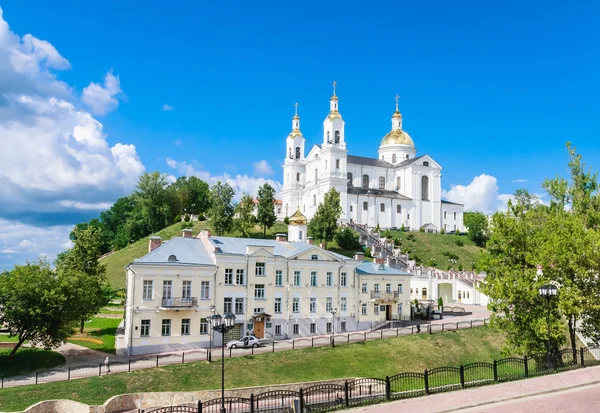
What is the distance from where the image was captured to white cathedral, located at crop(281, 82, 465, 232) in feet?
304

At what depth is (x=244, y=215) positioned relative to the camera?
72938 millimetres

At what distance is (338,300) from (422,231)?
55.2m

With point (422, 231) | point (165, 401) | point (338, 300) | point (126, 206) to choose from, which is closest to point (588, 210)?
point (338, 300)

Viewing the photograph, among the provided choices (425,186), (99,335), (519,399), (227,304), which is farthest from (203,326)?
(425,186)

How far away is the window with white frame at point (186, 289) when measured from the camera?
36500 millimetres

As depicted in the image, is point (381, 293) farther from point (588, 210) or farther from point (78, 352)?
point (78, 352)

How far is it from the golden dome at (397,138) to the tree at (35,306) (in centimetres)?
8503

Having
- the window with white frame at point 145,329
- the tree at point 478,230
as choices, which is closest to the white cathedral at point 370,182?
the tree at point 478,230

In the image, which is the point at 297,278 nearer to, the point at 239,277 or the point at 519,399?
the point at 239,277

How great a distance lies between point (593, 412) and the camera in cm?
1600

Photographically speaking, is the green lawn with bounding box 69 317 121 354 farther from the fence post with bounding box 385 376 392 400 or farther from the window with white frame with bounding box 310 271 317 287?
the fence post with bounding box 385 376 392 400

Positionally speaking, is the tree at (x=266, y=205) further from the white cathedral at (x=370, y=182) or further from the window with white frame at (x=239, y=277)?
the window with white frame at (x=239, y=277)

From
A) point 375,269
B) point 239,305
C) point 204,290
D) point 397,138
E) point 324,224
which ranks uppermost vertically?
point 397,138

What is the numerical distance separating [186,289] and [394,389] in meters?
17.5
